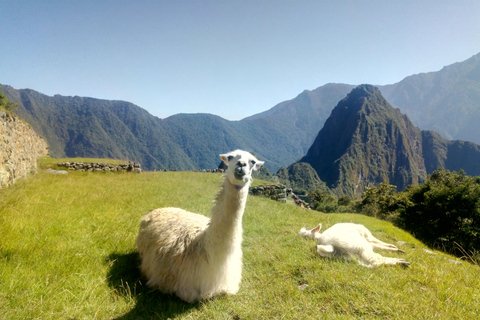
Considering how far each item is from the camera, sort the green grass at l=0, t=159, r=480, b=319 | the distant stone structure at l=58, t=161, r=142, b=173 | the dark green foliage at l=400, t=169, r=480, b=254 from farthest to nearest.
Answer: the dark green foliage at l=400, t=169, r=480, b=254 < the distant stone structure at l=58, t=161, r=142, b=173 < the green grass at l=0, t=159, r=480, b=319

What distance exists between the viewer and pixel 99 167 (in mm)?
17594

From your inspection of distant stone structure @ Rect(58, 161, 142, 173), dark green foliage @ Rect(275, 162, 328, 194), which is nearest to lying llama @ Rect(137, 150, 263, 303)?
distant stone structure @ Rect(58, 161, 142, 173)

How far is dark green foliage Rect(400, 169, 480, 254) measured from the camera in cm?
1700

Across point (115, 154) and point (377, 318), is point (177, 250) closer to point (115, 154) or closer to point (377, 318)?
point (377, 318)

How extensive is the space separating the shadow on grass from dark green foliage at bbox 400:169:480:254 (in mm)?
19485

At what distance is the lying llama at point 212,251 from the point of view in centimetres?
318

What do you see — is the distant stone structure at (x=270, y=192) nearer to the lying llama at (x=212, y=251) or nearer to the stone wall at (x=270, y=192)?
the stone wall at (x=270, y=192)

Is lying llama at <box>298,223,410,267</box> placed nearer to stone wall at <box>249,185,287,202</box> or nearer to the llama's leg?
the llama's leg

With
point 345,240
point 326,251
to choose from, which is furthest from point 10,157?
point 345,240

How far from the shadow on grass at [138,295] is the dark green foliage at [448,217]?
19.5 metres

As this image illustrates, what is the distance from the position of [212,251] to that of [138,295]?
118 cm

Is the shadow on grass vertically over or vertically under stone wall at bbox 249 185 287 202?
over

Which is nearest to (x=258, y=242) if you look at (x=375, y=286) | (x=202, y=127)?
(x=375, y=286)

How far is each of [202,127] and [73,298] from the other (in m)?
107
